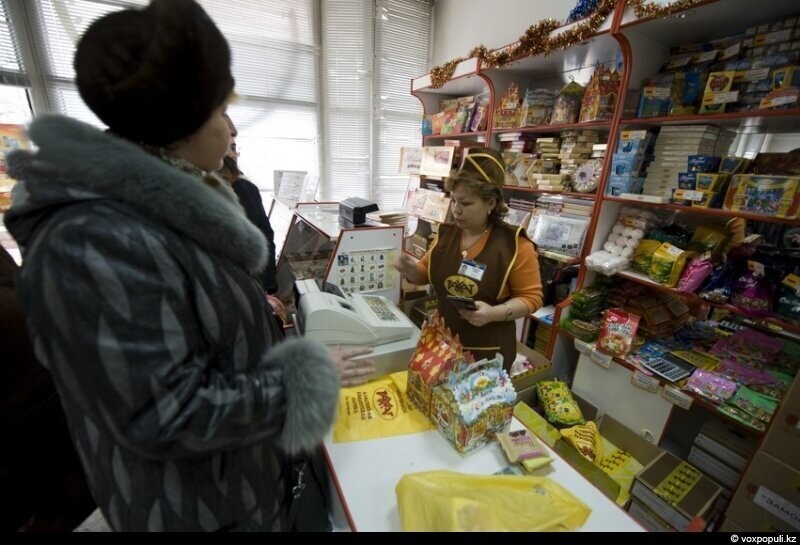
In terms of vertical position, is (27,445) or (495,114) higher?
(495,114)

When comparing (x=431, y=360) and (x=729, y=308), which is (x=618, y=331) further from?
(x=431, y=360)

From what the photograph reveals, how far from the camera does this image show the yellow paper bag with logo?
1.07 meters

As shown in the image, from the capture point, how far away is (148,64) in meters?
0.52

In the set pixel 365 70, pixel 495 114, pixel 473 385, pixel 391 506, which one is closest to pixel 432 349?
pixel 473 385

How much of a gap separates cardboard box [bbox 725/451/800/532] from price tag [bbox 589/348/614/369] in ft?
2.35

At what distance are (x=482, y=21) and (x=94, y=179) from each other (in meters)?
3.81

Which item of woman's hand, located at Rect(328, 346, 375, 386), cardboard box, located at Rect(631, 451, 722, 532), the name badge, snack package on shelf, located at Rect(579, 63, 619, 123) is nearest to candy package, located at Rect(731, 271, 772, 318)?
cardboard box, located at Rect(631, 451, 722, 532)

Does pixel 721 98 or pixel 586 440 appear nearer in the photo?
pixel 721 98

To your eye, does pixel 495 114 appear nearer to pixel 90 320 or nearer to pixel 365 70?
pixel 365 70

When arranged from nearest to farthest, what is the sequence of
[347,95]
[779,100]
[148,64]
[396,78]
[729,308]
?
[148,64], [779,100], [729,308], [347,95], [396,78]

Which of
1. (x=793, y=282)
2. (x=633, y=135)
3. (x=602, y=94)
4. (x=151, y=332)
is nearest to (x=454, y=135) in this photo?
(x=602, y=94)

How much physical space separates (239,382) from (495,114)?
2714 mm

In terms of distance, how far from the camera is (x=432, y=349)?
3.69 feet

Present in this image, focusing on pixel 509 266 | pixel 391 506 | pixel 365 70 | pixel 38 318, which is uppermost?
pixel 365 70
